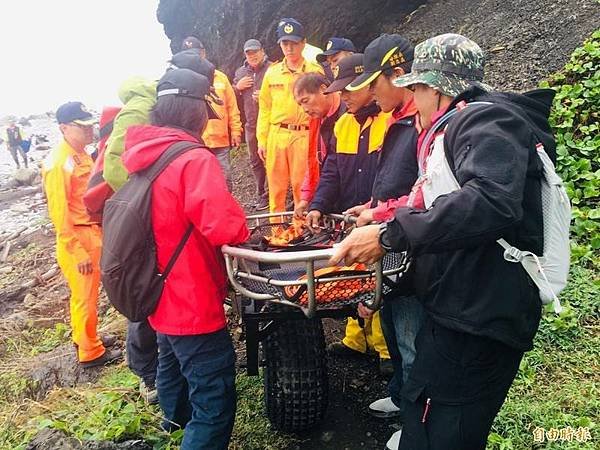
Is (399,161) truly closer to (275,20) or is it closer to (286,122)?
(286,122)

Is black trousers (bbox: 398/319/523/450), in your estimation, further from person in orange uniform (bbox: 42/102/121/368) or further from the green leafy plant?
person in orange uniform (bbox: 42/102/121/368)

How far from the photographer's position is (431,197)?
1728 millimetres

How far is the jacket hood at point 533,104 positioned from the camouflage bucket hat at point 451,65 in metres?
0.09

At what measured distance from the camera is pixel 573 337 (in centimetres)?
315

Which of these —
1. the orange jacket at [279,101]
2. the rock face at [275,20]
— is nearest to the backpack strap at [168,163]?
the orange jacket at [279,101]

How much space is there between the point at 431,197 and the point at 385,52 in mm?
1289

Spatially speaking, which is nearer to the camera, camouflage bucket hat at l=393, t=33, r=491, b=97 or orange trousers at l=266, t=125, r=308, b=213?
camouflage bucket hat at l=393, t=33, r=491, b=97

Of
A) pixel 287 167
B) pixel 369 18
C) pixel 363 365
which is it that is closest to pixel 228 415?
pixel 363 365

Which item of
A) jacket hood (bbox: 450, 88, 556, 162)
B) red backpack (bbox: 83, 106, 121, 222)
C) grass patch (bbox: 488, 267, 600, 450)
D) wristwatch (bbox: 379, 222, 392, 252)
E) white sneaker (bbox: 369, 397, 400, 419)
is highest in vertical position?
jacket hood (bbox: 450, 88, 556, 162)

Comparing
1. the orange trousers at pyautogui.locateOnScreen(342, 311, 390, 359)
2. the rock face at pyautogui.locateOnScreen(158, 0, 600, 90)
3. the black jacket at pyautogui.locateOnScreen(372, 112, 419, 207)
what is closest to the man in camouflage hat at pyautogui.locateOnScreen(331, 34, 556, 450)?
the black jacket at pyautogui.locateOnScreen(372, 112, 419, 207)

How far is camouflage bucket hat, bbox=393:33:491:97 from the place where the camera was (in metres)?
1.79

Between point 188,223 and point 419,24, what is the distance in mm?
7188

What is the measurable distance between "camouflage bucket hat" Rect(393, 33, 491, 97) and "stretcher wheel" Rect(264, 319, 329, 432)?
5.13 ft

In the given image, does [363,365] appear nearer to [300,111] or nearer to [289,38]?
[300,111]
